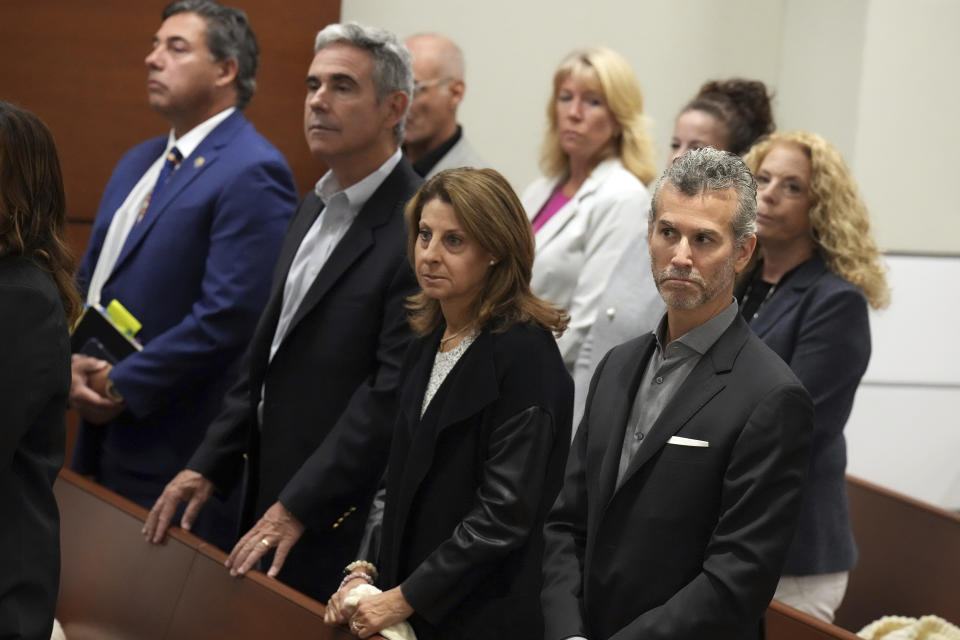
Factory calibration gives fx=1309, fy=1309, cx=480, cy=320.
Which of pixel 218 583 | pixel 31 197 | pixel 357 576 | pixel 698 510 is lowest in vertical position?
pixel 218 583

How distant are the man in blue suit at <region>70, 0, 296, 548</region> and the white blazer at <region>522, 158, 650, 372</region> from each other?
712mm

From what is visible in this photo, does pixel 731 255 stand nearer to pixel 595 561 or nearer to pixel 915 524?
pixel 595 561

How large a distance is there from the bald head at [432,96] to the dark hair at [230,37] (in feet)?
1.58

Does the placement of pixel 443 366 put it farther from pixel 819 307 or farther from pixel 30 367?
pixel 819 307

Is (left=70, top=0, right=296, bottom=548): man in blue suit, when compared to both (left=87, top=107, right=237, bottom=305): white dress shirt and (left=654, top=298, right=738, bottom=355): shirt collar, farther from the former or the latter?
(left=654, top=298, right=738, bottom=355): shirt collar

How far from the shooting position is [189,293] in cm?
336

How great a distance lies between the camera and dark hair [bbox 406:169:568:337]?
2357mm

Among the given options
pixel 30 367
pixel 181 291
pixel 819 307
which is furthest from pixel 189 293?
pixel 819 307

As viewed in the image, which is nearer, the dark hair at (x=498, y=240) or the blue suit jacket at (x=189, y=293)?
the dark hair at (x=498, y=240)

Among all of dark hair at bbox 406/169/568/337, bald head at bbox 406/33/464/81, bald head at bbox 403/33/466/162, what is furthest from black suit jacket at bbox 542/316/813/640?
bald head at bbox 406/33/464/81

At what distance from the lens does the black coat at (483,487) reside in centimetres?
222

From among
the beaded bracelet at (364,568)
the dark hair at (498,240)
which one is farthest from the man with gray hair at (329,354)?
the dark hair at (498,240)

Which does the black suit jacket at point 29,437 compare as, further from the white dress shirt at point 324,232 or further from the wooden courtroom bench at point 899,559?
the wooden courtroom bench at point 899,559

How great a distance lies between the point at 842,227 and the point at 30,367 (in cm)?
187
